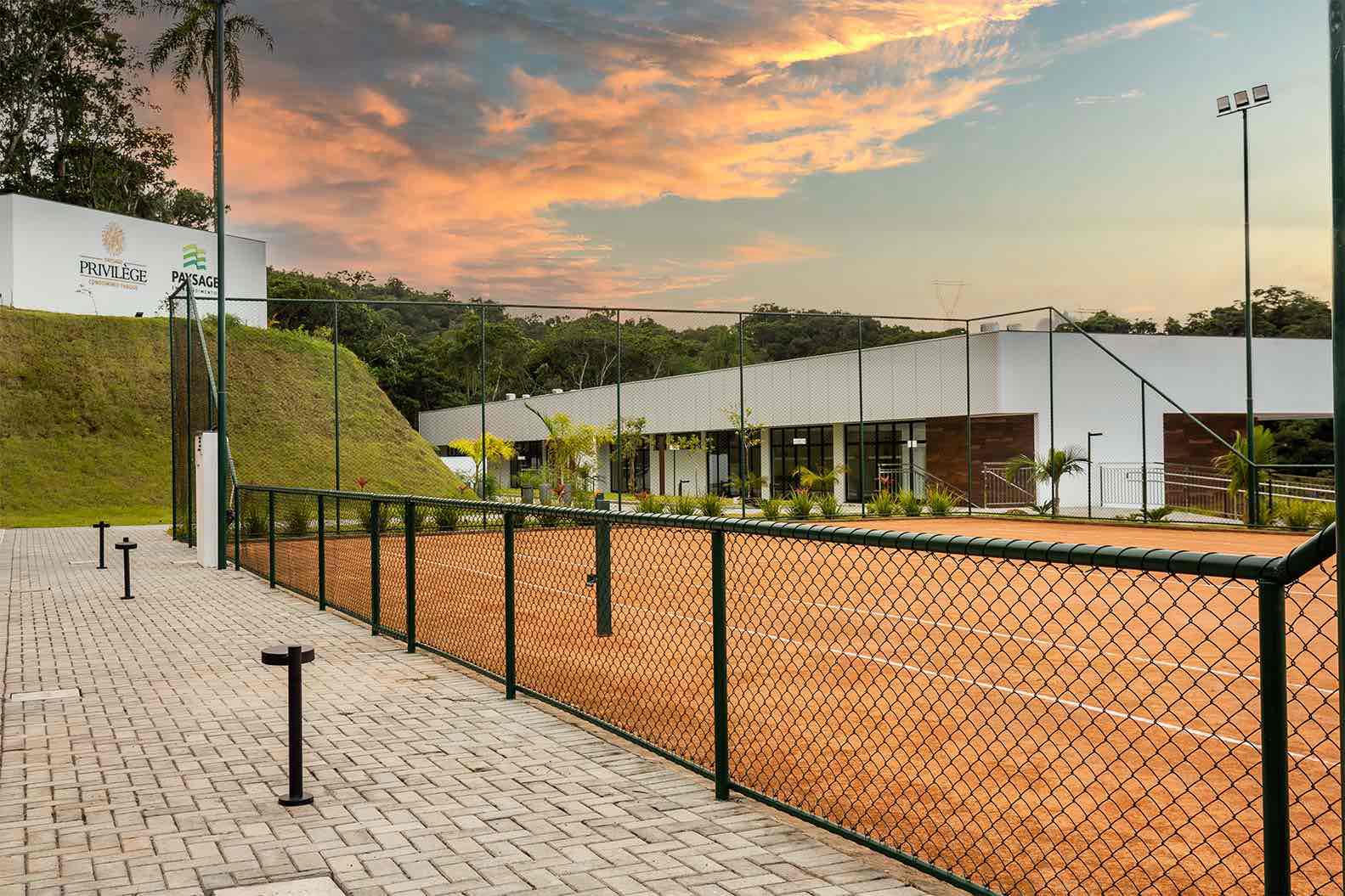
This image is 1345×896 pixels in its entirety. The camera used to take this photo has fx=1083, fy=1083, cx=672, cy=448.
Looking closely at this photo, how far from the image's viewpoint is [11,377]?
37500mm

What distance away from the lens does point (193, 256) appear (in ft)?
Answer: 165

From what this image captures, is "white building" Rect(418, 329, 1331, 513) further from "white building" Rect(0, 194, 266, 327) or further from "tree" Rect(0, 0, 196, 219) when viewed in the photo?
"tree" Rect(0, 0, 196, 219)

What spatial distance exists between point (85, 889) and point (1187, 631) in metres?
10.7

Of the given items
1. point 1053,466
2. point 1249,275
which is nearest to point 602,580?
point 1249,275

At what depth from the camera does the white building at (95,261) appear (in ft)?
139

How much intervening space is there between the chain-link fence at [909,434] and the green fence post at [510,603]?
64.6ft

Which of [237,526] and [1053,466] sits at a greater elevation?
[1053,466]

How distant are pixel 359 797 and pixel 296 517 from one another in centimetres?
1131

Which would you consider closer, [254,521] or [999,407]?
[254,521]

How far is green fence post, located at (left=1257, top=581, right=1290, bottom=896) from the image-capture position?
3070 millimetres

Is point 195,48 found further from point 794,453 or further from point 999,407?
point 794,453

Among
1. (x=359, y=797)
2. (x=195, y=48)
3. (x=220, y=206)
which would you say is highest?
(x=195, y=48)

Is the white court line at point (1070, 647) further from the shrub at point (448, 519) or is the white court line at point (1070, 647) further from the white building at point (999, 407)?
the white building at point (999, 407)

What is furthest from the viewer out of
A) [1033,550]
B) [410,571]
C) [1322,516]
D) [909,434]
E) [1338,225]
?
[909,434]
